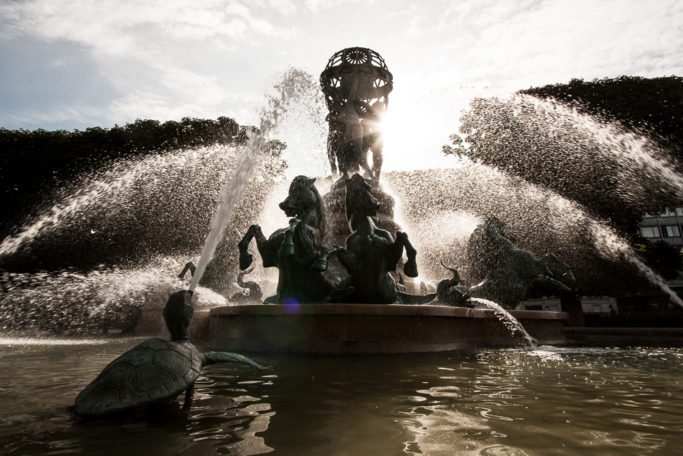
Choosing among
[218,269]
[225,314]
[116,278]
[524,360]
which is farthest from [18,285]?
[524,360]

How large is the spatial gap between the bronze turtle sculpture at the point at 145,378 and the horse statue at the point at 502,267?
7536 mm

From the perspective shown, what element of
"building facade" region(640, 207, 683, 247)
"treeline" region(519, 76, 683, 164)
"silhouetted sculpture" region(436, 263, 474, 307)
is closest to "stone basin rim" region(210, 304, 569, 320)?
"silhouetted sculpture" region(436, 263, 474, 307)

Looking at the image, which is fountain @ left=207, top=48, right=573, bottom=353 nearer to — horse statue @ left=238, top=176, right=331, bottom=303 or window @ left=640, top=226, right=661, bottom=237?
horse statue @ left=238, top=176, right=331, bottom=303

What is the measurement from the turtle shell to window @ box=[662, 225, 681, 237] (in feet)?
221

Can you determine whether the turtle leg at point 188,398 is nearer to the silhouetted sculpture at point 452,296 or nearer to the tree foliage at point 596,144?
the silhouetted sculpture at point 452,296

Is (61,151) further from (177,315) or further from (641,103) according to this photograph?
(641,103)

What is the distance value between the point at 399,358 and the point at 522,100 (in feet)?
56.2

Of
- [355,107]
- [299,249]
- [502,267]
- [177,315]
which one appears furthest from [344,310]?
[355,107]

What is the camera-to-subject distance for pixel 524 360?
476cm

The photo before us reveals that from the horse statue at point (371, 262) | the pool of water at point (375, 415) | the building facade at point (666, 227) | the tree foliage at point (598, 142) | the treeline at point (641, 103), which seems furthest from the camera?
the building facade at point (666, 227)

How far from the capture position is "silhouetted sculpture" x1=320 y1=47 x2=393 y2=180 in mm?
11141

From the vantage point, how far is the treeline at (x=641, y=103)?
17.6 meters

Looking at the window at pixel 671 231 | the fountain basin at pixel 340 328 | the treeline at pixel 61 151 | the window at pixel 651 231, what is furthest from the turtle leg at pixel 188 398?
the window at pixel 671 231

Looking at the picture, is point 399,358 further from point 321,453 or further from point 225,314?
point 321,453
